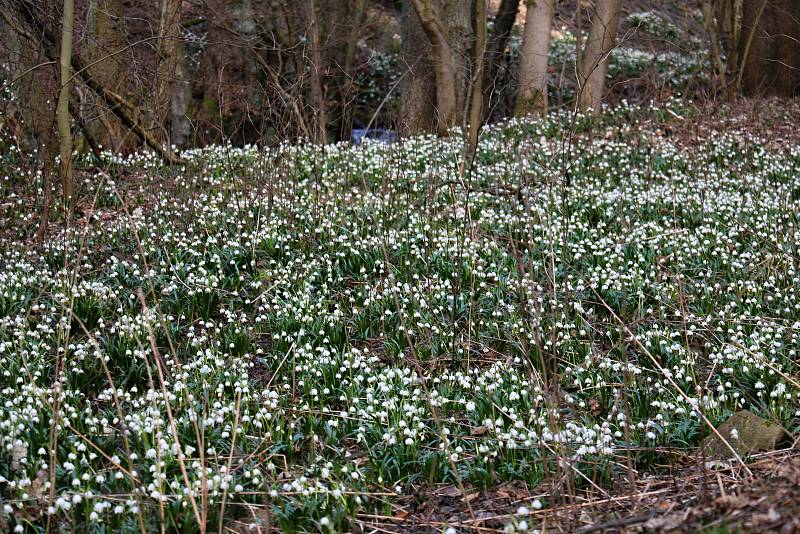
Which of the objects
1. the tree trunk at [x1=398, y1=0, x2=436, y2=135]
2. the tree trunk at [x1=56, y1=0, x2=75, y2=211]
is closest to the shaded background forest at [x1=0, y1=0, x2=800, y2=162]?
the tree trunk at [x1=398, y1=0, x2=436, y2=135]

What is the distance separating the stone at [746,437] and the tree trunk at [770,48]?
407 inches

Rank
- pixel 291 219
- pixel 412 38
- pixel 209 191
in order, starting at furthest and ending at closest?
pixel 412 38
pixel 209 191
pixel 291 219

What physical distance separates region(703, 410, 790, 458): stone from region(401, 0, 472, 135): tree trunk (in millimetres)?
7683

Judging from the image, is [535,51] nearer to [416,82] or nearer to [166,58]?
[416,82]

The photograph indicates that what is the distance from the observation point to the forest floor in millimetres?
3949

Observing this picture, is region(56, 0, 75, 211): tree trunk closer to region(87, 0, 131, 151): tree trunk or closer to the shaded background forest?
the shaded background forest

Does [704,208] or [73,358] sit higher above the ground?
[704,208]

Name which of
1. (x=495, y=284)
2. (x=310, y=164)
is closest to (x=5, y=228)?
(x=310, y=164)

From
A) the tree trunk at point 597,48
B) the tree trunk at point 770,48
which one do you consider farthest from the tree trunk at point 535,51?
the tree trunk at point 770,48

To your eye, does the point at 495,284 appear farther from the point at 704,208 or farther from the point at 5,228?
the point at 5,228

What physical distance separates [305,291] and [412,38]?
276 inches

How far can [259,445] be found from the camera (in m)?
4.51

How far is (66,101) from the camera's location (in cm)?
782

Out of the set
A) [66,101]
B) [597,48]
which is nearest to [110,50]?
[66,101]
